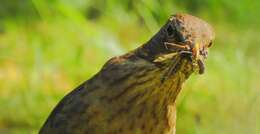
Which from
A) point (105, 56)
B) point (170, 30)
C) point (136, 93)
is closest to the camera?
point (170, 30)

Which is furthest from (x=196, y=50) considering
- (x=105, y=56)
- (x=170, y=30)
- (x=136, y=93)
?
(x=105, y=56)

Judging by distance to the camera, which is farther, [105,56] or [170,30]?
[105,56]

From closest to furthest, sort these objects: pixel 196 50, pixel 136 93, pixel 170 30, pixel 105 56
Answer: pixel 196 50
pixel 170 30
pixel 136 93
pixel 105 56

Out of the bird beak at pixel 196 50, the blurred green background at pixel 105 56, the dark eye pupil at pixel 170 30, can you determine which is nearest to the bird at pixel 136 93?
the dark eye pupil at pixel 170 30

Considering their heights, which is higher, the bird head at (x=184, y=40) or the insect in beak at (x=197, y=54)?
the bird head at (x=184, y=40)

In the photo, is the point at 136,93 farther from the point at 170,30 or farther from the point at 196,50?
the point at 196,50

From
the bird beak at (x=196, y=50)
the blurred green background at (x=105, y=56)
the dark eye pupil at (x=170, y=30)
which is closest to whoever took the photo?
the bird beak at (x=196, y=50)

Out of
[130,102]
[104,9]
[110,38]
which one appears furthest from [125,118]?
[104,9]

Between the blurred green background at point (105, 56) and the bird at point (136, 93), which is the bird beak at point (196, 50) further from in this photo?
the blurred green background at point (105, 56)
